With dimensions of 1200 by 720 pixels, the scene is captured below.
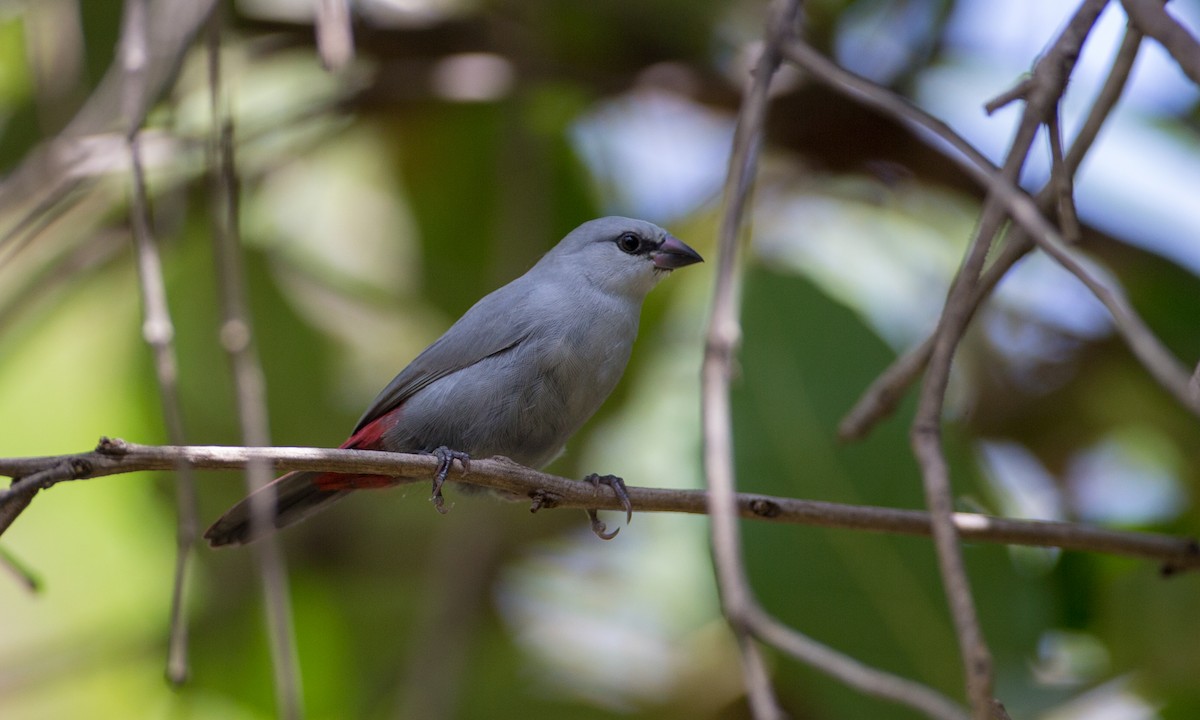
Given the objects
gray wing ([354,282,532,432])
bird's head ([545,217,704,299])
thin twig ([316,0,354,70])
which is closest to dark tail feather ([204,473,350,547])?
gray wing ([354,282,532,432])

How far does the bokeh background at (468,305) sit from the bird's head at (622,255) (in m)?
0.28

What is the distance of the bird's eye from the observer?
3.62m

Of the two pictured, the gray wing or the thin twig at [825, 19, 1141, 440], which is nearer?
the thin twig at [825, 19, 1141, 440]

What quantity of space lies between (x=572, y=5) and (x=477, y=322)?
1621 mm

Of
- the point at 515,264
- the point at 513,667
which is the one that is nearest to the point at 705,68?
the point at 515,264

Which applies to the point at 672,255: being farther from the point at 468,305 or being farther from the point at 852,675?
the point at 852,675

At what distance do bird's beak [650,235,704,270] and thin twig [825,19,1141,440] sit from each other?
1.25 m

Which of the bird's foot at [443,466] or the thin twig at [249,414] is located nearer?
the thin twig at [249,414]

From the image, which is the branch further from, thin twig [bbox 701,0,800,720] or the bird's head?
the bird's head

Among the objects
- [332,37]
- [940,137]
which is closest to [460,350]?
[332,37]

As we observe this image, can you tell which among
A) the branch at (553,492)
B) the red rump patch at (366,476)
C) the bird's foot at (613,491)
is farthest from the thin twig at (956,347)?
the red rump patch at (366,476)

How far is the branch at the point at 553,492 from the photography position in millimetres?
1687

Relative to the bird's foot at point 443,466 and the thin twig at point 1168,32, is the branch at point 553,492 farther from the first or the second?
the thin twig at point 1168,32

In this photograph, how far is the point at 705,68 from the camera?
166 inches
